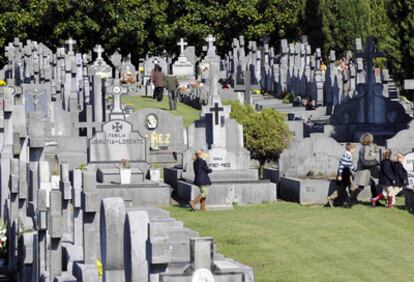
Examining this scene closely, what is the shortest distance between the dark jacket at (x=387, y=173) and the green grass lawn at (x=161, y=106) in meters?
17.5

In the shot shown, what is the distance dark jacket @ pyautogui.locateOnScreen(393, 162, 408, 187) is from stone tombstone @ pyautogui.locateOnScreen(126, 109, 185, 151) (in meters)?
10.3

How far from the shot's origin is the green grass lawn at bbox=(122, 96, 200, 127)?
43812 millimetres

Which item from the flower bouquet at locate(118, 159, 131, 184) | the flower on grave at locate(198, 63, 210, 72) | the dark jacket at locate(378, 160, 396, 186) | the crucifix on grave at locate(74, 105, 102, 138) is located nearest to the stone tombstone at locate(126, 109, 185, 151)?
the crucifix on grave at locate(74, 105, 102, 138)

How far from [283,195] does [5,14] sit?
45.0m

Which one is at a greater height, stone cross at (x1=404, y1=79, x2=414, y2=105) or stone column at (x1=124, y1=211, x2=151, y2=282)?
stone cross at (x1=404, y1=79, x2=414, y2=105)

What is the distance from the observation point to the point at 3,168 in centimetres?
2069

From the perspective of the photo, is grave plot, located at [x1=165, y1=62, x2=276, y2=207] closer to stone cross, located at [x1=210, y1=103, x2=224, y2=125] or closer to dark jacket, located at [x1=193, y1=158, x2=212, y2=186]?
stone cross, located at [x1=210, y1=103, x2=224, y2=125]

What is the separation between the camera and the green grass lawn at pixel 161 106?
4381 cm

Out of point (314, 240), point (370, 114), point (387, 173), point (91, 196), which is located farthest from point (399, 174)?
point (91, 196)

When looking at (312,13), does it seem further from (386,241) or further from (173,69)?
(386,241)

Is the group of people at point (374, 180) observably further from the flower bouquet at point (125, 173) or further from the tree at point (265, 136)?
the tree at point (265, 136)

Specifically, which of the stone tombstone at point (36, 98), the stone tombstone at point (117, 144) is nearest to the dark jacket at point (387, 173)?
the stone tombstone at point (117, 144)

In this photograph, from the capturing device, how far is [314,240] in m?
20.6

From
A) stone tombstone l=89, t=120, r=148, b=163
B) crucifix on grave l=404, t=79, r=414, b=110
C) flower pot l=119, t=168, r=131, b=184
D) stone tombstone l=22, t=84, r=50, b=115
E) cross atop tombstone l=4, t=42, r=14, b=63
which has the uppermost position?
cross atop tombstone l=4, t=42, r=14, b=63
